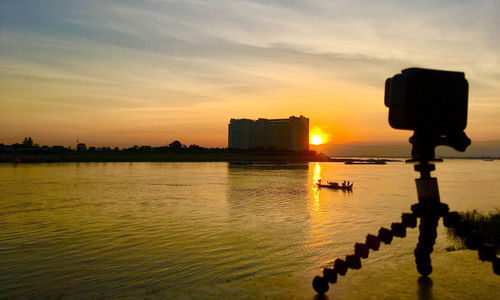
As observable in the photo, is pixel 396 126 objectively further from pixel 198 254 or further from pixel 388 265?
pixel 198 254

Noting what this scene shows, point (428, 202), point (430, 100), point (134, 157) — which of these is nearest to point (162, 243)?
point (428, 202)

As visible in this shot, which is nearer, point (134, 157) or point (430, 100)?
point (430, 100)

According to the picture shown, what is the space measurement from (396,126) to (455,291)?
2.52m

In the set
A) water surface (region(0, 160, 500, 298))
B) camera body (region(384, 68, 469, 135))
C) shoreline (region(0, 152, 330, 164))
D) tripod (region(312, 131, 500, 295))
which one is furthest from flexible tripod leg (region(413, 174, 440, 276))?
shoreline (region(0, 152, 330, 164))

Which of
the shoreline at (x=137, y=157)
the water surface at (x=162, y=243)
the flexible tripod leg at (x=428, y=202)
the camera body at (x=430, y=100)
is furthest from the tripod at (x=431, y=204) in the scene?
the shoreline at (x=137, y=157)

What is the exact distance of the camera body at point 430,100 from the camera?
348 centimetres

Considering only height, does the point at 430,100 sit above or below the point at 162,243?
above

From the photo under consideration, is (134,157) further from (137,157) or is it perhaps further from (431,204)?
(431,204)

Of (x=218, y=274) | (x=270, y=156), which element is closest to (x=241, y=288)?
(x=218, y=274)

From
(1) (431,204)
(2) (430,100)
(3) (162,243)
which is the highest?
(2) (430,100)

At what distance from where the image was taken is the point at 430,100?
3.52 m

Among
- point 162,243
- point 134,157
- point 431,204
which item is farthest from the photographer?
point 134,157

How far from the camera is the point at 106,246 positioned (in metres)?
14.1

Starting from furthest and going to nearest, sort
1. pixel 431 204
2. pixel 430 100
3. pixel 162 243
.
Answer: pixel 162 243 < pixel 431 204 < pixel 430 100
